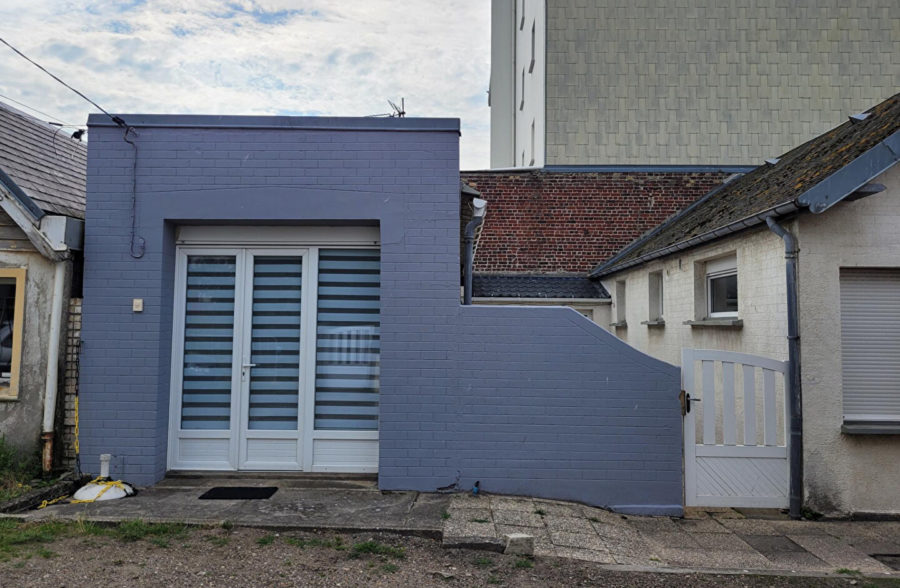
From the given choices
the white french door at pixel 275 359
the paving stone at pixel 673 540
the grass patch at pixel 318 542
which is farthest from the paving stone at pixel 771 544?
the white french door at pixel 275 359

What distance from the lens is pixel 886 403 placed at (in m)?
6.75

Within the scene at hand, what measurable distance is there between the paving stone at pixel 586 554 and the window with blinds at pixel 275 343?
3269mm

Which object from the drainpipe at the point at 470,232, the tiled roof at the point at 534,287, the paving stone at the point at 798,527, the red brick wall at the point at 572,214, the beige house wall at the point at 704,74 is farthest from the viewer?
the beige house wall at the point at 704,74

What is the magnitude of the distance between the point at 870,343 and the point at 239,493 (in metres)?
6.64

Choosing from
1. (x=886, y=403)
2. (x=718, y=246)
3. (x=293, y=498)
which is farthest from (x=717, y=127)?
(x=293, y=498)

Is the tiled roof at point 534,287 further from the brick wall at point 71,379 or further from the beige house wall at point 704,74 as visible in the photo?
the brick wall at point 71,379

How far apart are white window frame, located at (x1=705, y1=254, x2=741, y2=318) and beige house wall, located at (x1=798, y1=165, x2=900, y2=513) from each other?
1.38 metres

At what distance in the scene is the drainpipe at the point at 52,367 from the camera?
21.6ft

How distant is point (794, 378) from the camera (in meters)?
6.59

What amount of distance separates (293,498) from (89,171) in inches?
159

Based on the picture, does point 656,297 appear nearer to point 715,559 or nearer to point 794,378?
point 794,378

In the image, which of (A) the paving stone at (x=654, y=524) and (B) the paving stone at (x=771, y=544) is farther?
(A) the paving stone at (x=654, y=524)

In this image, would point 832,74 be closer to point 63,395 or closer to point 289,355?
point 289,355

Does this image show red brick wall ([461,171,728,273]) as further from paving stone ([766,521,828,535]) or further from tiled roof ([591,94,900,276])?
paving stone ([766,521,828,535])
